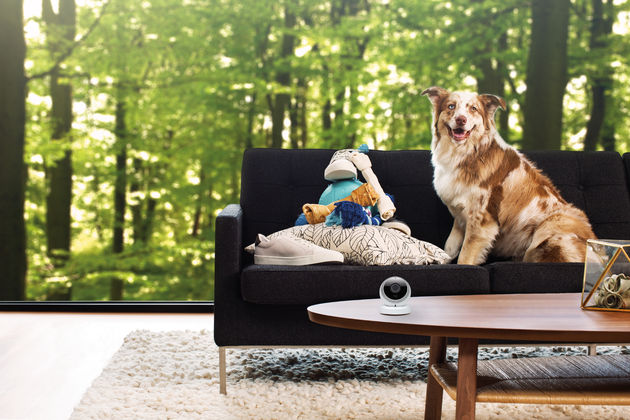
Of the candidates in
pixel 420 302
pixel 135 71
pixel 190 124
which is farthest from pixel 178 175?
pixel 420 302

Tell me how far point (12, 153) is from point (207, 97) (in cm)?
153

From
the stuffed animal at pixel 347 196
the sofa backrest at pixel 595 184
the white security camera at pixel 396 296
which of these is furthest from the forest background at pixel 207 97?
the white security camera at pixel 396 296

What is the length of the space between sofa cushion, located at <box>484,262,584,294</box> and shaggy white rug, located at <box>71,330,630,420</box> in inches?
15.8

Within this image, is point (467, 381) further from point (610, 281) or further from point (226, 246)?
point (226, 246)

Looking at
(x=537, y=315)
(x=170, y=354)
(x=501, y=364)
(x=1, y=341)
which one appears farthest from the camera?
(x=1, y=341)

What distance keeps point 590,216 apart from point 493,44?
2.48 m

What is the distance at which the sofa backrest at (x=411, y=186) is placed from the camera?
2467 mm

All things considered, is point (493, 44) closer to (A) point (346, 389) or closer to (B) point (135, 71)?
(B) point (135, 71)

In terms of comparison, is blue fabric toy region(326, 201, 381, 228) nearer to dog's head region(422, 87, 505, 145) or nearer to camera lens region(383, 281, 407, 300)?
dog's head region(422, 87, 505, 145)

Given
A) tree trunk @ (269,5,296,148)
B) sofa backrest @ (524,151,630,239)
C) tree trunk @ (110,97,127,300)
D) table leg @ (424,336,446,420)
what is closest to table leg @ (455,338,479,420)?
table leg @ (424,336,446,420)

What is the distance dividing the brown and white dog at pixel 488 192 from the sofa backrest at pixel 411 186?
13cm

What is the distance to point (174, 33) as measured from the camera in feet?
15.4

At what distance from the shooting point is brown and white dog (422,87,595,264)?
7.40 feet

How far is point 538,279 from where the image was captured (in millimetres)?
2000
